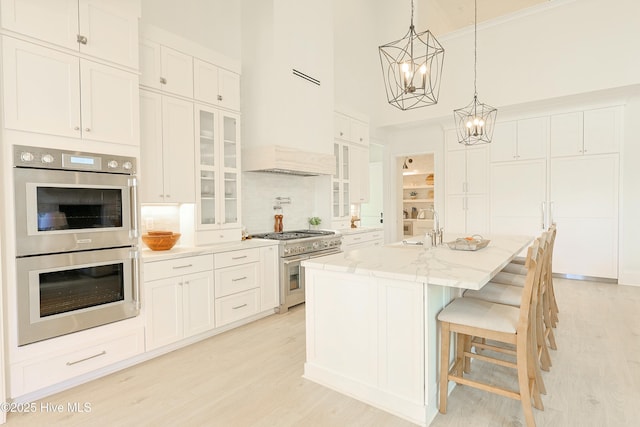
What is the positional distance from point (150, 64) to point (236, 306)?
240 centimetres

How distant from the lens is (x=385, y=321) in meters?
2.06

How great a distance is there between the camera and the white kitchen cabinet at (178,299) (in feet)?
9.03

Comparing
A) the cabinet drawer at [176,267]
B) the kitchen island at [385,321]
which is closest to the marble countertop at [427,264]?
the kitchen island at [385,321]

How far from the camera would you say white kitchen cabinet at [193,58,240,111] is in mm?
3377

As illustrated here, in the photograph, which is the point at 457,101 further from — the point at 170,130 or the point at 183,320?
the point at 183,320

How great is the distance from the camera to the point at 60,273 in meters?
2.27

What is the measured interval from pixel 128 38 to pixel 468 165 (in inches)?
220

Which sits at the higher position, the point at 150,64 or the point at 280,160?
the point at 150,64

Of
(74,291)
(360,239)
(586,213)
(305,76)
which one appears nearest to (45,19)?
(74,291)

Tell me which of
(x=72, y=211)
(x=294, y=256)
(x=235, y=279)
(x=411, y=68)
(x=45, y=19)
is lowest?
(x=235, y=279)

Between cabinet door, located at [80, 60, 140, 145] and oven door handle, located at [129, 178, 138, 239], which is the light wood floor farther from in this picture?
cabinet door, located at [80, 60, 140, 145]

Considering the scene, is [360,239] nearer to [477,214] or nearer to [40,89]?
[477,214]

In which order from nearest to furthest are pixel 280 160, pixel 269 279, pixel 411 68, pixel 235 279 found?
pixel 411 68 → pixel 235 279 → pixel 269 279 → pixel 280 160

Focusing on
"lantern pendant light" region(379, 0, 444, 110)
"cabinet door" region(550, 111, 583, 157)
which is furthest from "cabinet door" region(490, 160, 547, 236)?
"lantern pendant light" region(379, 0, 444, 110)
